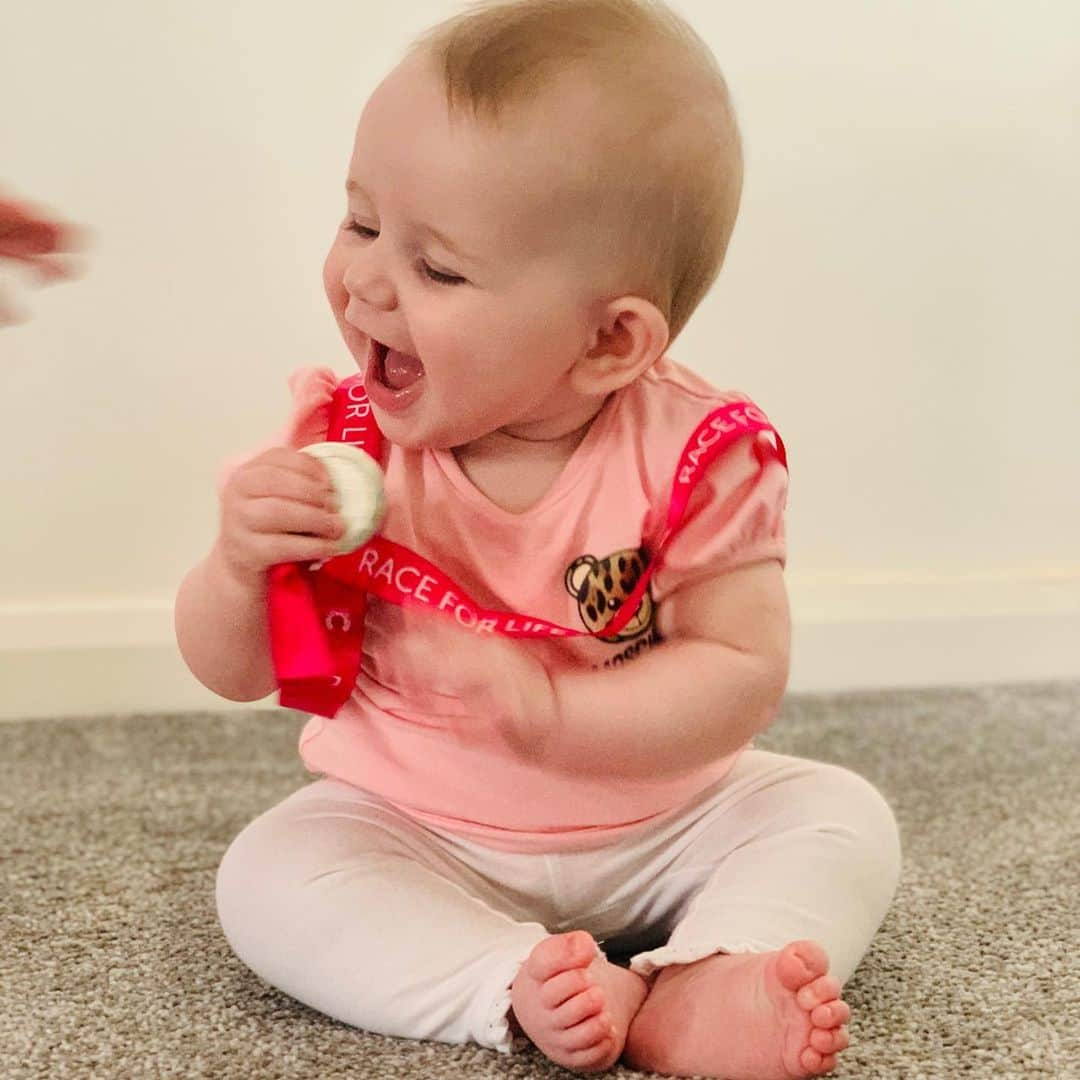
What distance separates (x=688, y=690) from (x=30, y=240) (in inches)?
15.6

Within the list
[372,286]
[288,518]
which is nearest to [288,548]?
[288,518]

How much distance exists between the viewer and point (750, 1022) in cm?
65

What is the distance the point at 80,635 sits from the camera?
127 centimetres

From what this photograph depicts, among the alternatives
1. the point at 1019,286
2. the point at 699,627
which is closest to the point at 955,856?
the point at 699,627

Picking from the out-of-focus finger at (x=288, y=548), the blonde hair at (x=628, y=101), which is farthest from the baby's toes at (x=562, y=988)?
the blonde hair at (x=628, y=101)

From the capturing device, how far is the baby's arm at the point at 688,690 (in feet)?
2.37

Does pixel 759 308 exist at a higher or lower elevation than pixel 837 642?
higher

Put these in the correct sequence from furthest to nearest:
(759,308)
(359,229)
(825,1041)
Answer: (759,308)
(359,229)
(825,1041)

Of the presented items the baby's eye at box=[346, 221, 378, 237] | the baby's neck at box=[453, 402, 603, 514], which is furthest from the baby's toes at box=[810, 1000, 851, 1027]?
the baby's eye at box=[346, 221, 378, 237]

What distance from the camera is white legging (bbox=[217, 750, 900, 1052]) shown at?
2.29 ft

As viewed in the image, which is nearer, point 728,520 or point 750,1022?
point 750,1022

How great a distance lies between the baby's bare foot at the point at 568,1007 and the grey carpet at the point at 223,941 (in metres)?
0.02

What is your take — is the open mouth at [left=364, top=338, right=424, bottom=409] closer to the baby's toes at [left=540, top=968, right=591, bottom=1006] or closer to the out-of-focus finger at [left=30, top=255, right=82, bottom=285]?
the out-of-focus finger at [left=30, top=255, right=82, bottom=285]

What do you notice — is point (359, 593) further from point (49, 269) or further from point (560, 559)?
point (49, 269)
